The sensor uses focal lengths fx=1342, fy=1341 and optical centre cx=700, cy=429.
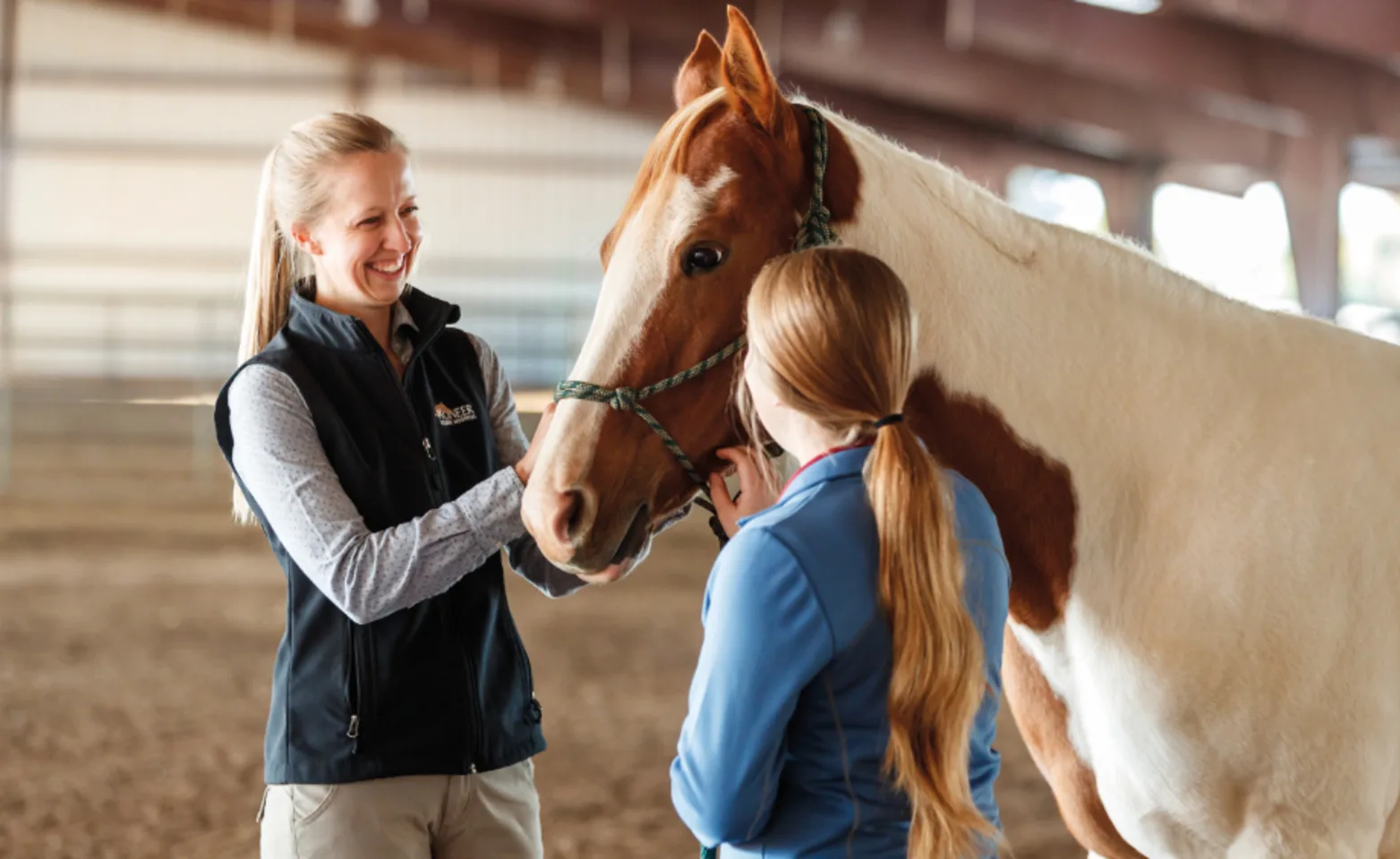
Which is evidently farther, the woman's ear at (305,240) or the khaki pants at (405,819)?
the woman's ear at (305,240)

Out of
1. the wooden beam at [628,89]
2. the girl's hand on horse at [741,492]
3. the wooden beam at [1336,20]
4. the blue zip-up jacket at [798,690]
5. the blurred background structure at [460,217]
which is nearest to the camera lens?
the blue zip-up jacket at [798,690]

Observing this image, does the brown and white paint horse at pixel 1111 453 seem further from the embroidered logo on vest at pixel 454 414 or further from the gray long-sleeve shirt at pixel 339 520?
the embroidered logo on vest at pixel 454 414

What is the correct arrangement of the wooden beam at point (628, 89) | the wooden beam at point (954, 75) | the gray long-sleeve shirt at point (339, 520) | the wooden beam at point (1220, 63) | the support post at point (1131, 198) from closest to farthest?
the gray long-sleeve shirt at point (339, 520) < the wooden beam at point (1220, 63) < the wooden beam at point (954, 75) < the wooden beam at point (628, 89) < the support post at point (1131, 198)

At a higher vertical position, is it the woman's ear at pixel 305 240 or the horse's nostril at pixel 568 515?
the woman's ear at pixel 305 240

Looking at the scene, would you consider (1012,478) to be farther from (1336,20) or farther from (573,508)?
(1336,20)

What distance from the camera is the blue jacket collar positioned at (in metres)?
1.19

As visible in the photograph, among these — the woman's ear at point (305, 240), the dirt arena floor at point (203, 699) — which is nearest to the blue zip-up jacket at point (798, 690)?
the woman's ear at point (305, 240)

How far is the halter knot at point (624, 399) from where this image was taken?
146 cm

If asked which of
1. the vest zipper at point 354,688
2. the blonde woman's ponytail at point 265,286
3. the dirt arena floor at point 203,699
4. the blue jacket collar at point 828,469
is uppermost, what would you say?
the blonde woman's ponytail at point 265,286

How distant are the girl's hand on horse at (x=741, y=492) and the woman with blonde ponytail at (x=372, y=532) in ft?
0.48

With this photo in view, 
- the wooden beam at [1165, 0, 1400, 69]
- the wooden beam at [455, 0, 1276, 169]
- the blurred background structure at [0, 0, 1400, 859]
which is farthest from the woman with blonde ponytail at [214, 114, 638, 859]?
the wooden beam at [455, 0, 1276, 169]

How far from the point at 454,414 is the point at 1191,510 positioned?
902 millimetres

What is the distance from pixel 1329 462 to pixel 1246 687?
0.91ft

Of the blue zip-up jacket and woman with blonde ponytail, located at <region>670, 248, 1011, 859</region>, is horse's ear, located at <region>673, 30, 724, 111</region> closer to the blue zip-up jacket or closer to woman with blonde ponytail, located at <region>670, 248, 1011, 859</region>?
woman with blonde ponytail, located at <region>670, 248, 1011, 859</region>
